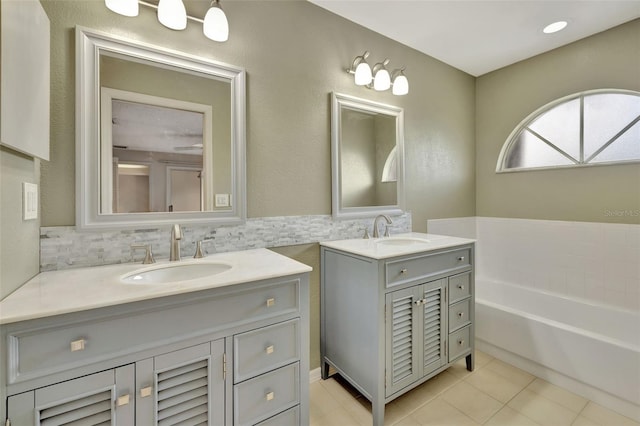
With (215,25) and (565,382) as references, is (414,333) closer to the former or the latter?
(565,382)

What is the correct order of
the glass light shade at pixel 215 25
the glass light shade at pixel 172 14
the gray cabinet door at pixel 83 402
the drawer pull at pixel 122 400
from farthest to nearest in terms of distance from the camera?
the glass light shade at pixel 215 25, the glass light shade at pixel 172 14, the drawer pull at pixel 122 400, the gray cabinet door at pixel 83 402

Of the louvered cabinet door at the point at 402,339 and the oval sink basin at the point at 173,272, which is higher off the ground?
the oval sink basin at the point at 173,272

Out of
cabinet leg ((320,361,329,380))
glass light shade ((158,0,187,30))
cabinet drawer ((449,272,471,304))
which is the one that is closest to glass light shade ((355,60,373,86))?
glass light shade ((158,0,187,30))

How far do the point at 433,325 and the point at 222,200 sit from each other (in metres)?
1.45

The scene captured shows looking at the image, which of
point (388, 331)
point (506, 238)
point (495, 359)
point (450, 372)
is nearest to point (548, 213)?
point (506, 238)

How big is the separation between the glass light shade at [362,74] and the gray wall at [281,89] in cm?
8

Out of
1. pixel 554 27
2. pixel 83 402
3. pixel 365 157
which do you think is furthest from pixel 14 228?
pixel 554 27

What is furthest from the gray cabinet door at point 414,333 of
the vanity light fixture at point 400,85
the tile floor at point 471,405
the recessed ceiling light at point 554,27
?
the recessed ceiling light at point 554,27

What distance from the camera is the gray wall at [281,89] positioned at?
1.19 m

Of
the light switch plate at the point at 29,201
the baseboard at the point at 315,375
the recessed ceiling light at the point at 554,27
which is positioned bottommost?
the baseboard at the point at 315,375

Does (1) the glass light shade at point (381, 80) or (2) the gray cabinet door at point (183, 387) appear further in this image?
(1) the glass light shade at point (381, 80)

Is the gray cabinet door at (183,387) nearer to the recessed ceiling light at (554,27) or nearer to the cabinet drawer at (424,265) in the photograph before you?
the cabinet drawer at (424,265)

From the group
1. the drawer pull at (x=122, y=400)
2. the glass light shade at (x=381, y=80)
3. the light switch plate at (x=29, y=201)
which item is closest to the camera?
the drawer pull at (x=122, y=400)

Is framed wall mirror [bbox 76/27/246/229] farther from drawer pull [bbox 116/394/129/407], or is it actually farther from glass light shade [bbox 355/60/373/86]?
glass light shade [bbox 355/60/373/86]
